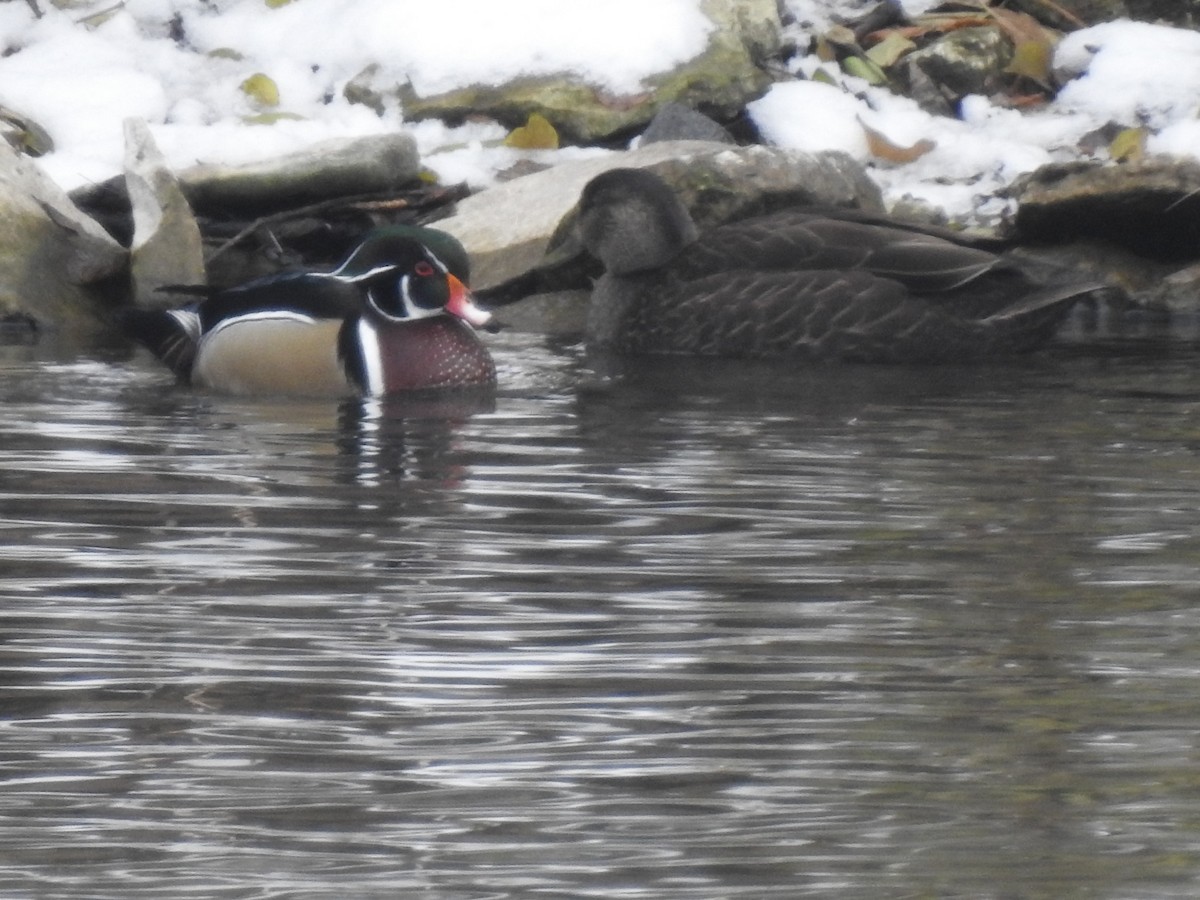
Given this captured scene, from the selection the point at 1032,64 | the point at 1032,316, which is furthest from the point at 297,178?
the point at 1032,64

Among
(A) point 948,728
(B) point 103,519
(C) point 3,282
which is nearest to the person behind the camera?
(A) point 948,728

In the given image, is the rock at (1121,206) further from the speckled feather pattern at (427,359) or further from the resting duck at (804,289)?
the speckled feather pattern at (427,359)

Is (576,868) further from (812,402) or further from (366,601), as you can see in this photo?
(812,402)

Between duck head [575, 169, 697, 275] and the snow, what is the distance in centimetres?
169

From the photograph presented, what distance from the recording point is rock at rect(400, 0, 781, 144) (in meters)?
11.9

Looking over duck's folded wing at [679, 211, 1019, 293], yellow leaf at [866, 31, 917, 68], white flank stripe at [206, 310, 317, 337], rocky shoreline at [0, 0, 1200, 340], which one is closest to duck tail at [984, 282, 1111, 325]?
duck's folded wing at [679, 211, 1019, 293]

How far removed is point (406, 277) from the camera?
8133 millimetres

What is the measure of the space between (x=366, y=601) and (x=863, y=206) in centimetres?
676

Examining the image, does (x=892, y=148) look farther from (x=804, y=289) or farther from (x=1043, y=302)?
(x=1043, y=302)

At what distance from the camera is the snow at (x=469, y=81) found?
11531 millimetres

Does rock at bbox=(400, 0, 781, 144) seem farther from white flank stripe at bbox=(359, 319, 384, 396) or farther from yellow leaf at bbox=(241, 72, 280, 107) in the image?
white flank stripe at bbox=(359, 319, 384, 396)

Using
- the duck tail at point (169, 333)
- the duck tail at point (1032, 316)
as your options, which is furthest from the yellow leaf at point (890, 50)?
the duck tail at point (169, 333)

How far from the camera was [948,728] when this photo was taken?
138 inches

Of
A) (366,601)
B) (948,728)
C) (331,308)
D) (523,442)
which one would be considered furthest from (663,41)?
(948,728)
